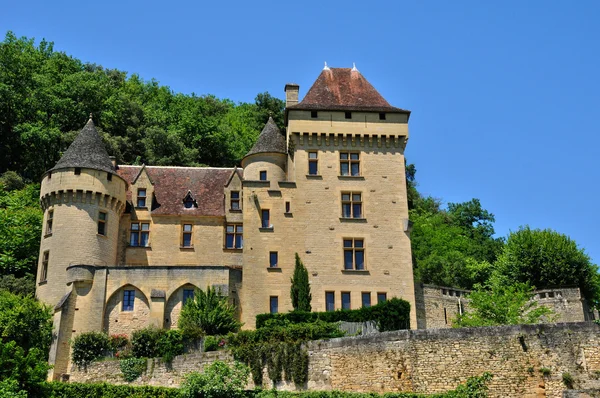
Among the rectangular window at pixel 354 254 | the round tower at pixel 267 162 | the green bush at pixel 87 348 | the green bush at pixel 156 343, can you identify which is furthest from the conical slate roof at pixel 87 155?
A: the rectangular window at pixel 354 254

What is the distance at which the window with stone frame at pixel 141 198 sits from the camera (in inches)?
1633

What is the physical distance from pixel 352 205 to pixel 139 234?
1217 centimetres

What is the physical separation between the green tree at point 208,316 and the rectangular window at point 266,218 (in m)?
5.79

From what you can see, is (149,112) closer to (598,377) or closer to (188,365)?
(188,365)

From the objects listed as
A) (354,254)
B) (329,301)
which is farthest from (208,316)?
(354,254)

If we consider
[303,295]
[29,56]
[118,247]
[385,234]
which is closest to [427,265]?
[385,234]

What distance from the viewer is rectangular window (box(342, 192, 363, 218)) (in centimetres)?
3919

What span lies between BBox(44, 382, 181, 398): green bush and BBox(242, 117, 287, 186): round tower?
1614 centimetres

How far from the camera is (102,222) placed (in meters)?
38.4

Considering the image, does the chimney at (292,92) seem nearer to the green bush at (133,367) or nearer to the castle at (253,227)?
the castle at (253,227)

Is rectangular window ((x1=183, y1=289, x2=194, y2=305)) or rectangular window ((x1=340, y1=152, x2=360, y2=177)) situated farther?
rectangular window ((x1=340, y1=152, x2=360, y2=177))

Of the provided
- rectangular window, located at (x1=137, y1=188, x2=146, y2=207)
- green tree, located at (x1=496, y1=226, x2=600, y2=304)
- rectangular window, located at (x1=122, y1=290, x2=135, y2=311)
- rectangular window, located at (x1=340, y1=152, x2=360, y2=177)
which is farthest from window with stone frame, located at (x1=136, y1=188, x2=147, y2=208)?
green tree, located at (x1=496, y1=226, x2=600, y2=304)

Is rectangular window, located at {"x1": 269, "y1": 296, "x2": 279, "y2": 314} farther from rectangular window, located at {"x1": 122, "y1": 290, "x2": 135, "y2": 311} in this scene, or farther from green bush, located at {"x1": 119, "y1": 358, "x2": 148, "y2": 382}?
green bush, located at {"x1": 119, "y1": 358, "x2": 148, "y2": 382}

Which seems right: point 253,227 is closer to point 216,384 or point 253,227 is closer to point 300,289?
point 300,289
